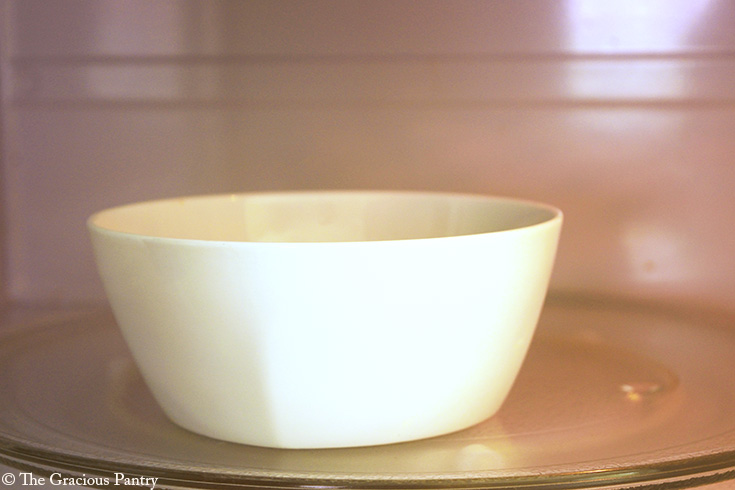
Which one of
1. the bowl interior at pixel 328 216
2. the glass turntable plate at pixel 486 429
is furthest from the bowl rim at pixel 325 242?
the glass turntable plate at pixel 486 429

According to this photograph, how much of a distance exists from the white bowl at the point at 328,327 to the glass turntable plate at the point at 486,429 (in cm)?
2

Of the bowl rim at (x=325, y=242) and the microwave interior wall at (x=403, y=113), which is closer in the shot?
the bowl rim at (x=325, y=242)

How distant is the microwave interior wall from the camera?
746 millimetres

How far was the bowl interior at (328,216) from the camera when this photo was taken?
0.62 meters

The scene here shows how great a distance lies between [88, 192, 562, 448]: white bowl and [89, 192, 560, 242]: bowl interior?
161mm

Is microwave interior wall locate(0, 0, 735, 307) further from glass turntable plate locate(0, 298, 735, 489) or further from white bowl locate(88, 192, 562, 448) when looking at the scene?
white bowl locate(88, 192, 562, 448)

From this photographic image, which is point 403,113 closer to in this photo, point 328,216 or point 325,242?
point 328,216

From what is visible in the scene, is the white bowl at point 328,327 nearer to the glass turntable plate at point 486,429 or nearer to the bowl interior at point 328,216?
the glass turntable plate at point 486,429

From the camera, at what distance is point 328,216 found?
2.17ft

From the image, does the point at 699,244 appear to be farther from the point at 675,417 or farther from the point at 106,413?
the point at 106,413

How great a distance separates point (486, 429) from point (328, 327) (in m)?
0.12

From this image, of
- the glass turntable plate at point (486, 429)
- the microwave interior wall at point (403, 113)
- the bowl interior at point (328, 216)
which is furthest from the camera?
the microwave interior wall at point (403, 113)

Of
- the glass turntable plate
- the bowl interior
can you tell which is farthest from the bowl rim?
the glass turntable plate

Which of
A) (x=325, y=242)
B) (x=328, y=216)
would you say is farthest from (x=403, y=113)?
(x=325, y=242)
